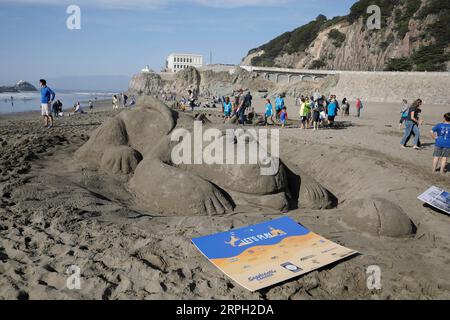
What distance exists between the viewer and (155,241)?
3619mm

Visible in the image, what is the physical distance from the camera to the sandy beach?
9.54 ft

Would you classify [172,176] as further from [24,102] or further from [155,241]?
[24,102]

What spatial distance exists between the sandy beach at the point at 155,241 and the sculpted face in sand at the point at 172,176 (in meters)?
0.19

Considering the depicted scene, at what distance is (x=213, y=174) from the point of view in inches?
210

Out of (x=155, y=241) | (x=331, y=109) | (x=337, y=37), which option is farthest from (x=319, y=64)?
(x=155, y=241)

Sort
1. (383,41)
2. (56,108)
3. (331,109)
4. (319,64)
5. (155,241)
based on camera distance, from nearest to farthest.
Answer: (155,241) → (331,109) → (56,108) → (383,41) → (319,64)

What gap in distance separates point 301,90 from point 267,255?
38.2m

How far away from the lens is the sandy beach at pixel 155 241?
2908 millimetres

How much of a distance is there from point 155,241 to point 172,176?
4.57ft

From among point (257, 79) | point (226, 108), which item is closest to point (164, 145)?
point (226, 108)

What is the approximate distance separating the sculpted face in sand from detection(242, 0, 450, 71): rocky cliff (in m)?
40.3

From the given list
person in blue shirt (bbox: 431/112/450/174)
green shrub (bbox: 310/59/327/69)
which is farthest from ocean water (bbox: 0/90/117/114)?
green shrub (bbox: 310/59/327/69)

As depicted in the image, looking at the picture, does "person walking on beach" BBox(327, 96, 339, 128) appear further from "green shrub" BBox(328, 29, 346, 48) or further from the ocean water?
"green shrub" BBox(328, 29, 346, 48)
